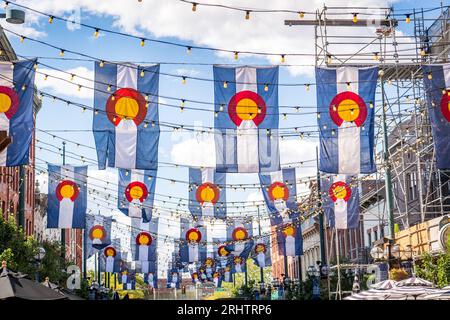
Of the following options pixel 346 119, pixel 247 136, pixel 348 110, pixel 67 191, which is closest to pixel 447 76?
pixel 348 110

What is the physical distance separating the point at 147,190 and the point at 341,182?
9.45 meters

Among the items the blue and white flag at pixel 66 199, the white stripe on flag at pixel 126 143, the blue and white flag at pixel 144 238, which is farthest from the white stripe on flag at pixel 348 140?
the blue and white flag at pixel 144 238

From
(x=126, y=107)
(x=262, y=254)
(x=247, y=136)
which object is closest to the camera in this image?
(x=126, y=107)

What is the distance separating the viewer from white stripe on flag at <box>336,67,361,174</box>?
2338 centimetres

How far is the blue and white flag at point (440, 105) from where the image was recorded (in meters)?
23.7

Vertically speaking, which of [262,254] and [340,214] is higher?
[340,214]

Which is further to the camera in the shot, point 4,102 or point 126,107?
point 126,107

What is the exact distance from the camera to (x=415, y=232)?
34.2 meters

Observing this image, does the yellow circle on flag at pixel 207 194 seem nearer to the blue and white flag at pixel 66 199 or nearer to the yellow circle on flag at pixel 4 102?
the blue and white flag at pixel 66 199

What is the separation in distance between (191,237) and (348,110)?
2850cm

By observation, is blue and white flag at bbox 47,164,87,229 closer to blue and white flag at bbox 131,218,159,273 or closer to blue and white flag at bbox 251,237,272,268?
blue and white flag at bbox 131,218,159,273

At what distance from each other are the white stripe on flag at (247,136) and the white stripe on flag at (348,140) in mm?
2629

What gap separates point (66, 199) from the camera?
1393 inches

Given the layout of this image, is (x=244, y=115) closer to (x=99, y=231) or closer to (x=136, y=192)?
(x=136, y=192)
